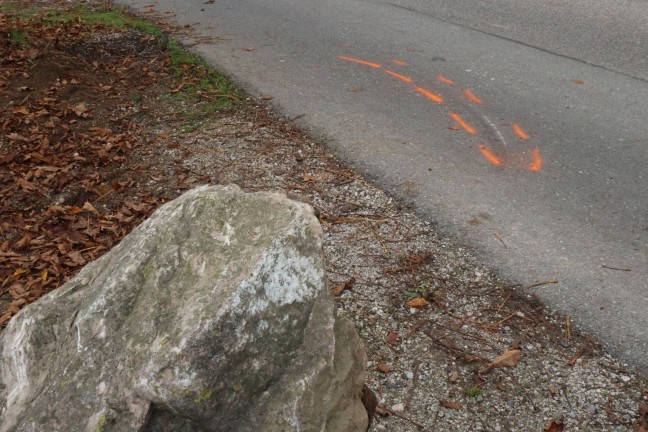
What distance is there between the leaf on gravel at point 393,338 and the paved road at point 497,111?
887 millimetres

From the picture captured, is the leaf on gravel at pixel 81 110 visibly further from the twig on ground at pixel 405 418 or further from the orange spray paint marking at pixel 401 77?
the twig on ground at pixel 405 418

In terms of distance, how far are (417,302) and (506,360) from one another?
0.62m

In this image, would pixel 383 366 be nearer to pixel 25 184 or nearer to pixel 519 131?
pixel 519 131

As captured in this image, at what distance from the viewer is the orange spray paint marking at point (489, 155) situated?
17.3 feet

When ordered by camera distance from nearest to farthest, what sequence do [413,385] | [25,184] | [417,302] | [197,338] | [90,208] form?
[197,338]
[413,385]
[417,302]
[90,208]
[25,184]

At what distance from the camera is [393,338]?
3613 millimetres

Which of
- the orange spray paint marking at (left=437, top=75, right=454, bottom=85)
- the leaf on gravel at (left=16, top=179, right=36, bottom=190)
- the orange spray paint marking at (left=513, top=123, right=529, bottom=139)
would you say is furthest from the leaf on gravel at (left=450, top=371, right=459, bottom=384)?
the orange spray paint marking at (left=437, top=75, right=454, bottom=85)

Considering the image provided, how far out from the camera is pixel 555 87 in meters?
6.48

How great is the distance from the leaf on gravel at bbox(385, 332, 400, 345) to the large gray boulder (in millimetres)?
1052

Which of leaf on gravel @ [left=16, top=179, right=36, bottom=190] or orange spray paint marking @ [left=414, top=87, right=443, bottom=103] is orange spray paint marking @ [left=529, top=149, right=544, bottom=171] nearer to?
orange spray paint marking @ [left=414, top=87, right=443, bottom=103]

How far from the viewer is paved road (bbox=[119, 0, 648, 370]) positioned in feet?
13.8

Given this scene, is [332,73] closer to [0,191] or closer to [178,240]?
[0,191]

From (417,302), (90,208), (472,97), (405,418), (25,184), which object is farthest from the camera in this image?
(472,97)

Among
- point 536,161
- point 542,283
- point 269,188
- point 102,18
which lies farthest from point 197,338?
point 102,18
